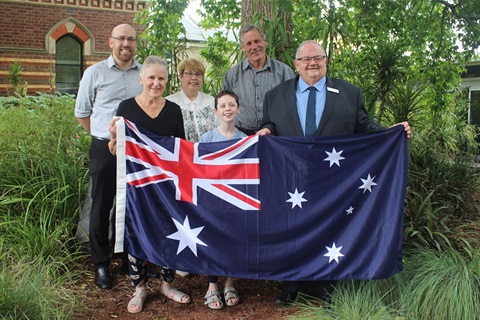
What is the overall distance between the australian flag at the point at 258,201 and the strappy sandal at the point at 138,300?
1.12 ft

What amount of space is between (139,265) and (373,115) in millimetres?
3937

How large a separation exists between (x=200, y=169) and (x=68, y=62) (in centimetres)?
1577

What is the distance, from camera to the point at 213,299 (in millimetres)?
4047

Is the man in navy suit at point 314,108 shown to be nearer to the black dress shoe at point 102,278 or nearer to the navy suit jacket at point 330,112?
the navy suit jacket at point 330,112

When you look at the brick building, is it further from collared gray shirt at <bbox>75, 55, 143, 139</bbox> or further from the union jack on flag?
the union jack on flag

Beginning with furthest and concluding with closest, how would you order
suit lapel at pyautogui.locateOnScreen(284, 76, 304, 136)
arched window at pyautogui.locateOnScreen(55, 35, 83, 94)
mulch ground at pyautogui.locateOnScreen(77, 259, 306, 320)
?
1. arched window at pyautogui.locateOnScreen(55, 35, 83, 94)
2. suit lapel at pyautogui.locateOnScreen(284, 76, 304, 136)
3. mulch ground at pyautogui.locateOnScreen(77, 259, 306, 320)

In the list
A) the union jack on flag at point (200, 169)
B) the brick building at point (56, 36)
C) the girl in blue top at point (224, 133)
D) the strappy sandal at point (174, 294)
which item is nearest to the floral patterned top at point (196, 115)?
the girl in blue top at point (224, 133)

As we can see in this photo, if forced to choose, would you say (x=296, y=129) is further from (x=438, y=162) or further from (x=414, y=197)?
(x=438, y=162)

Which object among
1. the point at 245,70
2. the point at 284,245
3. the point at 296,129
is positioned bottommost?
the point at 284,245

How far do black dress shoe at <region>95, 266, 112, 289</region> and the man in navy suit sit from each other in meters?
1.49

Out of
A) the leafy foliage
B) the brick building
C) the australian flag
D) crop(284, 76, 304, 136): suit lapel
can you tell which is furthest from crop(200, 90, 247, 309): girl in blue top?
the brick building

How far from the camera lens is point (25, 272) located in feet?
12.2

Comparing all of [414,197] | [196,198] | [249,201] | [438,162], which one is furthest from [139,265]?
[438,162]

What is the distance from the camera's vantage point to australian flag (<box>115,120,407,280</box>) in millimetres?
3838
